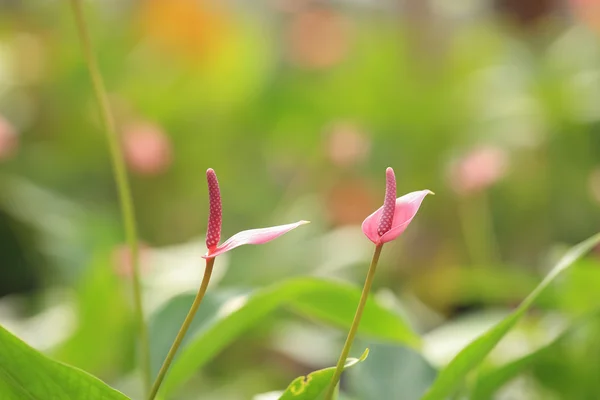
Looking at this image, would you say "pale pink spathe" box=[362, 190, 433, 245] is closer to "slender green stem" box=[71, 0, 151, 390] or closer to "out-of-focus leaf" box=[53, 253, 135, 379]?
"slender green stem" box=[71, 0, 151, 390]

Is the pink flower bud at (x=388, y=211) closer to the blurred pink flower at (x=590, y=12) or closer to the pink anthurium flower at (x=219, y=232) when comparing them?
the pink anthurium flower at (x=219, y=232)

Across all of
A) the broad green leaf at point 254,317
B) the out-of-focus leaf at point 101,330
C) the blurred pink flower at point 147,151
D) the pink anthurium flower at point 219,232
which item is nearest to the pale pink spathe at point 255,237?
the pink anthurium flower at point 219,232

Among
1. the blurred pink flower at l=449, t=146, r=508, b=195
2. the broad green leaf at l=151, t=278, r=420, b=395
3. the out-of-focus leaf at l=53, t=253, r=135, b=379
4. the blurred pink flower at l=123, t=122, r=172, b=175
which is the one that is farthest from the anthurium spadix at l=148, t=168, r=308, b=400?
the blurred pink flower at l=123, t=122, r=172, b=175

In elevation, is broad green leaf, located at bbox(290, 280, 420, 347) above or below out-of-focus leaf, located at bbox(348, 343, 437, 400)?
above

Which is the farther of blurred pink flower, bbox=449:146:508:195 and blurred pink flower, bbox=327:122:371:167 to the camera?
blurred pink flower, bbox=327:122:371:167

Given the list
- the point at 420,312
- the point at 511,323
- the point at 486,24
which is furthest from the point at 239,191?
the point at 486,24

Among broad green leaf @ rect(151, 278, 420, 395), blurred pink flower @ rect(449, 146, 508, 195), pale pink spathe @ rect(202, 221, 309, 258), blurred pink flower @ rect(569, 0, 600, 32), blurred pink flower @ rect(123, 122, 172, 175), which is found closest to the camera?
pale pink spathe @ rect(202, 221, 309, 258)
